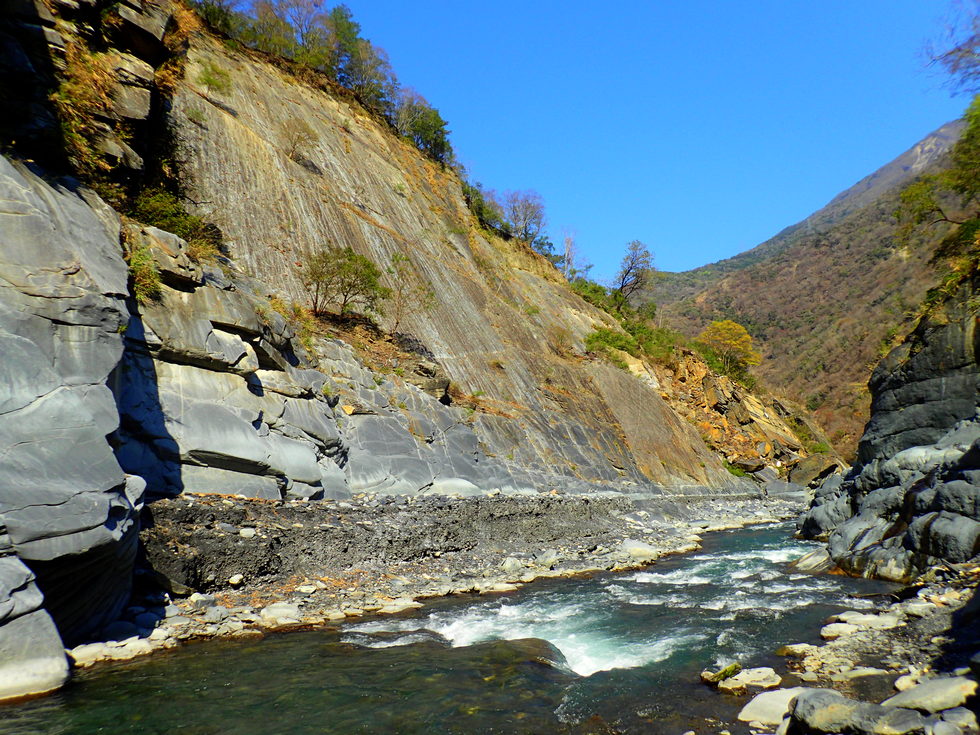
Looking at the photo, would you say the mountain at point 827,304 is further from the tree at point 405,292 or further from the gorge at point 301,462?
the gorge at point 301,462

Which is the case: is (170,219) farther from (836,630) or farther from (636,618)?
(836,630)

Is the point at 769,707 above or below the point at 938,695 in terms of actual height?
below

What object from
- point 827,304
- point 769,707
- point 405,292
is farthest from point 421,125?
point 827,304

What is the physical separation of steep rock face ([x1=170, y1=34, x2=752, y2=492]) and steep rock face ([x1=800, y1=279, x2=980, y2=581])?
390 inches

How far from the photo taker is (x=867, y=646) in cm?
680

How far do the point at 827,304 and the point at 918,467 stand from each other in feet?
297

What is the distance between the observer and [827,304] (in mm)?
91250

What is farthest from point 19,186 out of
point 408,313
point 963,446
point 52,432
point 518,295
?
point 518,295

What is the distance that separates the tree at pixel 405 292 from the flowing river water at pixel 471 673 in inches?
587

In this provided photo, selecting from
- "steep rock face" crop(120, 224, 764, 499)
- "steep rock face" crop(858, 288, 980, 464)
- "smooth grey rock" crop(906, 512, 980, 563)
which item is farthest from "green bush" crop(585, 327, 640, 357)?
"smooth grey rock" crop(906, 512, 980, 563)

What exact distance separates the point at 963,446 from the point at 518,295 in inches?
961

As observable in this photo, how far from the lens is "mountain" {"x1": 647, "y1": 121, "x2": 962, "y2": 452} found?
6561 cm

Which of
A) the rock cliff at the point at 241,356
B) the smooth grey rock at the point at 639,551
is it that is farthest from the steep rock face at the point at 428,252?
A: the smooth grey rock at the point at 639,551

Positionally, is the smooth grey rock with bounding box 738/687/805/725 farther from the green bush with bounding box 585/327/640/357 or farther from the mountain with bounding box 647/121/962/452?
the mountain with bounding box 647/121/962/452
